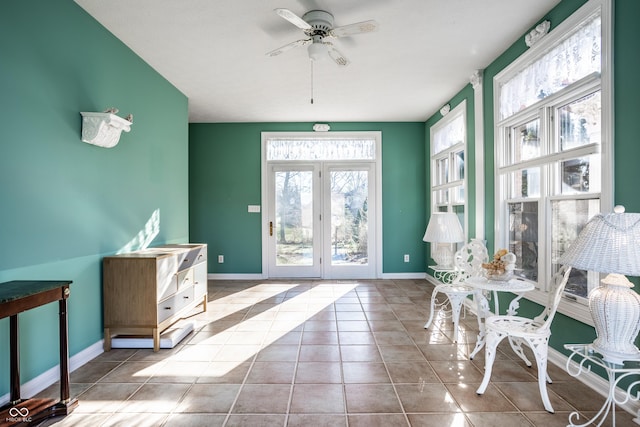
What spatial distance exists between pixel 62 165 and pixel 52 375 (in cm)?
145

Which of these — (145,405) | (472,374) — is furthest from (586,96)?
(145,405)

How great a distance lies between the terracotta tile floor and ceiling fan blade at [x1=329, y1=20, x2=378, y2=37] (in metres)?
2.48

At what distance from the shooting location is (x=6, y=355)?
6.38 ft

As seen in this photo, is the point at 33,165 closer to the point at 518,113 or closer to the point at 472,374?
Result: the point at 472,374

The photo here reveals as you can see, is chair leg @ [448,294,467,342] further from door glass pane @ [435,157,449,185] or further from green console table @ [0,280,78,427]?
green console table @ [0,280,78,427]

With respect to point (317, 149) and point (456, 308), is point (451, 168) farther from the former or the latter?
point (456, 308)

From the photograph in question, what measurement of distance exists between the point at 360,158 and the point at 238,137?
2123 millimetres

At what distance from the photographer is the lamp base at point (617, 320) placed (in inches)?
59.6

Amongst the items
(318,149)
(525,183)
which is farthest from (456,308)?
(318,149)

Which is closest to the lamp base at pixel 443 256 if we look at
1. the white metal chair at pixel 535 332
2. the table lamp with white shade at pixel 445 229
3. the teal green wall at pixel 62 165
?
the table lamp with white shade at pixel 445 229

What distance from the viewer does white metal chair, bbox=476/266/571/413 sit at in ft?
6.43

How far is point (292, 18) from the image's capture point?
90.5 inches

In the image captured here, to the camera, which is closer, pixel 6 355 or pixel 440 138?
pixel 6 355

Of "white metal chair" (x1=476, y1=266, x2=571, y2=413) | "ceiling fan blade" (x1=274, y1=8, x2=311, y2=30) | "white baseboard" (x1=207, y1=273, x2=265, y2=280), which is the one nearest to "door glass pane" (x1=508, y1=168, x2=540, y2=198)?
"white metal chair" (x1=476, y1=266, x2=571, y2=413)
